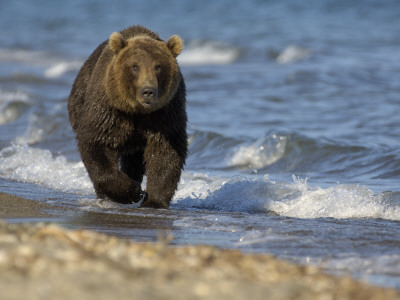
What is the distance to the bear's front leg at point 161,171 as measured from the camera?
26.8 feet

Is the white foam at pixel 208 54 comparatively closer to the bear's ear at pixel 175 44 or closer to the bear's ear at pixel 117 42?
the bear's ear at pixel 175 44

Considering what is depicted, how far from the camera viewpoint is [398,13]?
37.8 metres

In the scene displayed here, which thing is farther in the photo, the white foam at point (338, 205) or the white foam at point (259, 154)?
the white foam at point (259, 154)

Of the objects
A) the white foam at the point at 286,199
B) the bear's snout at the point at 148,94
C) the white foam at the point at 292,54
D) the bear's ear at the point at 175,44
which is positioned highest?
the bear's ear at the point at 175,44

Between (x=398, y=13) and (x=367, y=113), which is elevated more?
(x=398, y=13)

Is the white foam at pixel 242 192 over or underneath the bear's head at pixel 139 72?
underneath

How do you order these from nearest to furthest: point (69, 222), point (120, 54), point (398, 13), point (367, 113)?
point (69, 222)
point (120, 54)
point (367, 113)
point (398, 13)

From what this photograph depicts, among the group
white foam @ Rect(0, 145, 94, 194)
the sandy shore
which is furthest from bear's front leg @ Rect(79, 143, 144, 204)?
the sandy shore

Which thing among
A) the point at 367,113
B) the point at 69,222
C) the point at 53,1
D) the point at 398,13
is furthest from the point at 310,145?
the point at 53,1

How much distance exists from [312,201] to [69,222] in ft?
9.12

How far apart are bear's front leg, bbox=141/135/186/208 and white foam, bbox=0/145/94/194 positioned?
6.31 ft

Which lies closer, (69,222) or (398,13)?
(69,222)

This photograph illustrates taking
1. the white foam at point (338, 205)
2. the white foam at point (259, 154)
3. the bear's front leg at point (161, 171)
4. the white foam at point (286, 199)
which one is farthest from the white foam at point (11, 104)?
the white foam at point (338, 205)

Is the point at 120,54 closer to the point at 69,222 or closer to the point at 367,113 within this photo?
the point at 69,222
